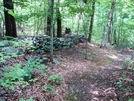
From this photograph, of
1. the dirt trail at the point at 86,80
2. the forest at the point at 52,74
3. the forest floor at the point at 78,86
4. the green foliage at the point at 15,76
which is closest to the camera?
the green foliage at the point at 15,76

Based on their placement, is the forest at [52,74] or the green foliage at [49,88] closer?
the forest at [52,74]

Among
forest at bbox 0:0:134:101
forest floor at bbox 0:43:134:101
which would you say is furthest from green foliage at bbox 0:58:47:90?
forest floor at bbox 0:43:134:101

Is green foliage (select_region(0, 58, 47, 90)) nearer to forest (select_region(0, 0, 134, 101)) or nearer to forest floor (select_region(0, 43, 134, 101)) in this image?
forest (select_region(0, 0, 134, 101))

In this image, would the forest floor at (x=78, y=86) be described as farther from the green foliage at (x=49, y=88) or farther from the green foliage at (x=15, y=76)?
the green foliage at (x=15, y=76)

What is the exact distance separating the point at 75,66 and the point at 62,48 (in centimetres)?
218

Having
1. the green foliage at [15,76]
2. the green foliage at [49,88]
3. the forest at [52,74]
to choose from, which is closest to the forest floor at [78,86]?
the forest at [52,74]

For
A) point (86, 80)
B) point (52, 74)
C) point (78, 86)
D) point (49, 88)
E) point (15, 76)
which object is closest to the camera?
point (15, 76)

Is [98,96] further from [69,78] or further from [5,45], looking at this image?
[5,45]

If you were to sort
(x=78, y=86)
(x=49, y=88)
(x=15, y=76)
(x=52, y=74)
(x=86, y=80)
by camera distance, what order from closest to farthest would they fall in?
(x=15, y=76)
(x=49, y=88)
(x=78, y=86)
(x=52, y=74)
(x=86, y=80)

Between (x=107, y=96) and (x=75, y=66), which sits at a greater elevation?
(x=75, y=66)

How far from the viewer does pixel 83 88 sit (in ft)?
17.5

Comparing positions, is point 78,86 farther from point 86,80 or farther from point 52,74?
point 52,74

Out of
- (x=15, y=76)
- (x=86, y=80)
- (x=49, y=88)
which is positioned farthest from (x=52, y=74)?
(x=15, y=76)

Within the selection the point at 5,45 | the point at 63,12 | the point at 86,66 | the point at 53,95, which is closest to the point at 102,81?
the point at 86,66
